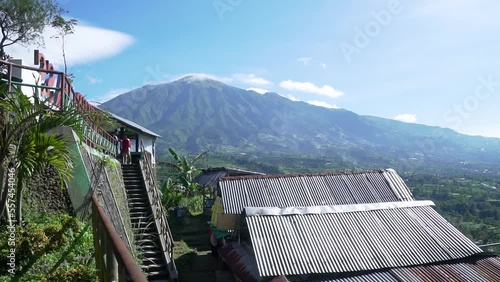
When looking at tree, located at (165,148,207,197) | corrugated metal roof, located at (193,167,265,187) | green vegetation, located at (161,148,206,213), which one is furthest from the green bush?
corrugated metal roof, located at (193,167,265,187)

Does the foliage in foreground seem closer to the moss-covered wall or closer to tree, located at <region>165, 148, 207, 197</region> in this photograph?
the moss-covered wall

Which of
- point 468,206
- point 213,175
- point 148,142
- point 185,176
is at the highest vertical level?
point 148,142

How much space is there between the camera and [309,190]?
13586 millimetres

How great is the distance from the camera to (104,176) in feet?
30.6

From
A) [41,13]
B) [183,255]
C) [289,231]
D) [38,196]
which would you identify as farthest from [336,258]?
[41,13]

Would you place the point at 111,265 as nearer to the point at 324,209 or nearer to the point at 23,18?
the point at 324,209

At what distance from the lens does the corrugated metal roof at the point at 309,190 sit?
42.6ft

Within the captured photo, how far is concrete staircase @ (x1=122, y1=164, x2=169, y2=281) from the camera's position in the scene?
31.8 ft

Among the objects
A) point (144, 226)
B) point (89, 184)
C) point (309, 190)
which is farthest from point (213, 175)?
point (89, 184)

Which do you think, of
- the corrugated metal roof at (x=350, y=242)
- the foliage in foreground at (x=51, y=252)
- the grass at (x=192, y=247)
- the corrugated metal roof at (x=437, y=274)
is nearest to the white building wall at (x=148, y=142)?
the grass at (x=192, y=247)

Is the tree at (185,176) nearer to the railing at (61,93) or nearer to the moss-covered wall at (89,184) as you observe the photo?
the railing at (61,93)

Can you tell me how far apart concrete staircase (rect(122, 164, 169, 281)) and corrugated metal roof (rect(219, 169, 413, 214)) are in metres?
2.66

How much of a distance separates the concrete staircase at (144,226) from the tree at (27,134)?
4.80 meters

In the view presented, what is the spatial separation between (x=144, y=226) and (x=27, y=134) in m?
6.96
